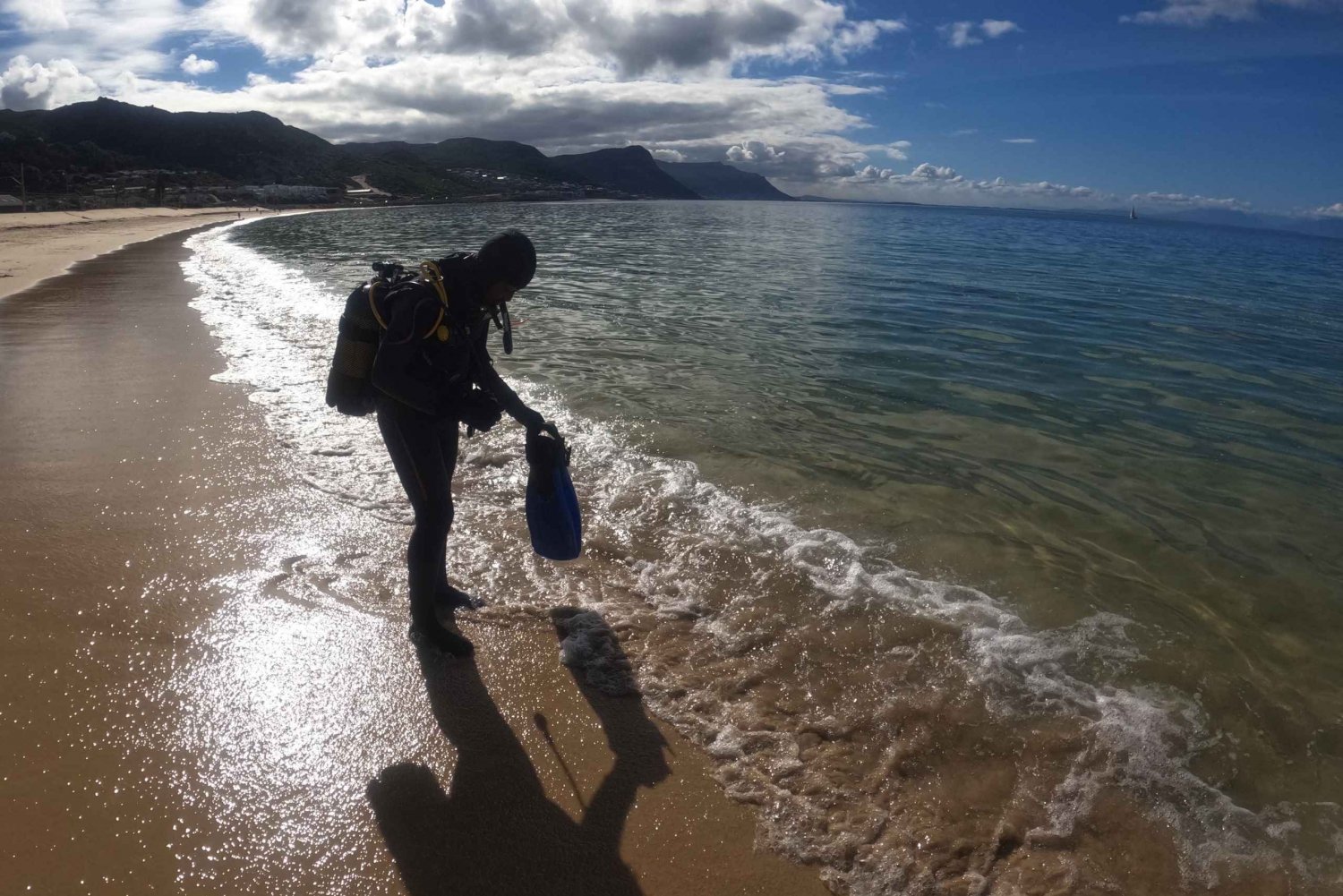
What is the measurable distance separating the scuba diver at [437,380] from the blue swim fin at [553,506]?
16 centimetres

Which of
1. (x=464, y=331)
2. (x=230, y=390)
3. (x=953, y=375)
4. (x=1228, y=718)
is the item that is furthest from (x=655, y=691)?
(x=953, y=375)

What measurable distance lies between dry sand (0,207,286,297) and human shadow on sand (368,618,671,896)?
19346 millimetres

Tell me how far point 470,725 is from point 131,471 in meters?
4.61

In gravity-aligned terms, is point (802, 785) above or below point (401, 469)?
below

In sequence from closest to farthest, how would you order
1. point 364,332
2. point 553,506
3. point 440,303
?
point 440,303
point 364,332
point 553,506

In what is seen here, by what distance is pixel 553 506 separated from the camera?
4.51 metres

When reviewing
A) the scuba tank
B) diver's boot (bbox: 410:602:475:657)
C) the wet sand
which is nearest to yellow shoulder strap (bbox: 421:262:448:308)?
the scuba tank

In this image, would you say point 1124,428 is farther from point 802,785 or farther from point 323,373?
point 323,373

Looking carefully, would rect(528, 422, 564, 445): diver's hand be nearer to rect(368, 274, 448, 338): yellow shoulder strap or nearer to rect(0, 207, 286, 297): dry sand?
rect(368, 274, 448, 338): yellow shoulder strap

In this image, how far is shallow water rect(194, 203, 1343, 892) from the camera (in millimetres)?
3455

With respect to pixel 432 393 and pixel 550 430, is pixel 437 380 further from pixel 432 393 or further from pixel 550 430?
pixel 550 430

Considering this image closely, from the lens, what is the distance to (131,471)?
6.38 metres

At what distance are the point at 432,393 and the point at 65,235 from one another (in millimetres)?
43483

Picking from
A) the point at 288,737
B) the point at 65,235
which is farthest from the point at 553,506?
the point at 65,235
